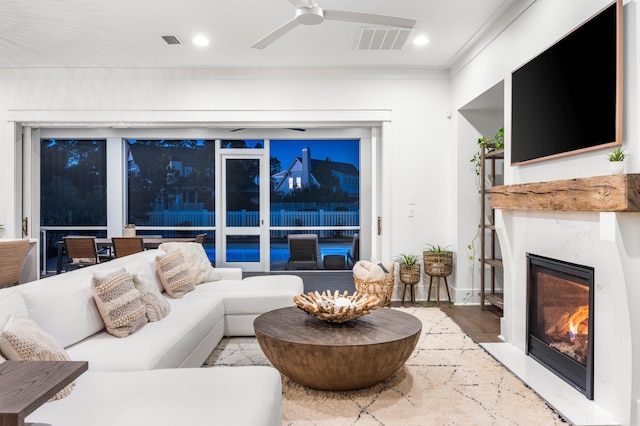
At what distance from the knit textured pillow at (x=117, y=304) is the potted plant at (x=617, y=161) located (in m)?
2.71

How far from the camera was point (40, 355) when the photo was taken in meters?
1.68

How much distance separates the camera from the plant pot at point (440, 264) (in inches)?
187

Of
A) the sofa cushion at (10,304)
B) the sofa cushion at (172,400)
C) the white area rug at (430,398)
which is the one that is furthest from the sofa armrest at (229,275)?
the sofa cushion at (172,400)

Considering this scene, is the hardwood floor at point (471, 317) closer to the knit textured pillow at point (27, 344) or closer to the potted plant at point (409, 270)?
the potted plant at point (409, 270)

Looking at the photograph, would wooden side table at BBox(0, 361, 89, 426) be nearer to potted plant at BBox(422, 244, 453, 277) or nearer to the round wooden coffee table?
the round wooden coffee table

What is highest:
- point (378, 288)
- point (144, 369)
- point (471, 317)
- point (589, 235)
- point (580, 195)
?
point (580, 195)

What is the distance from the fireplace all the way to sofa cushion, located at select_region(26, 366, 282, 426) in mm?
1838

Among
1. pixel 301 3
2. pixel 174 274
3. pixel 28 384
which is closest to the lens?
pixel 28 384

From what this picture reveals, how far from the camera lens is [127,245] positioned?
215 inches

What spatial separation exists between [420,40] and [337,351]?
10.7 feet

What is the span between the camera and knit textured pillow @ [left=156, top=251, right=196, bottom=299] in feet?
11.3

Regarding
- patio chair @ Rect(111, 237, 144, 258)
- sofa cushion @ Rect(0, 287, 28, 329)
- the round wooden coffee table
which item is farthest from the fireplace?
patio chair @ Rect(111, 237, 144, 258)

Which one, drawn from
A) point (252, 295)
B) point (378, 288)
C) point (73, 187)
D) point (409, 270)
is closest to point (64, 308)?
point (252, 295)

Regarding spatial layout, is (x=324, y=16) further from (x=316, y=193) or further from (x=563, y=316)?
(x=316, y=193)
